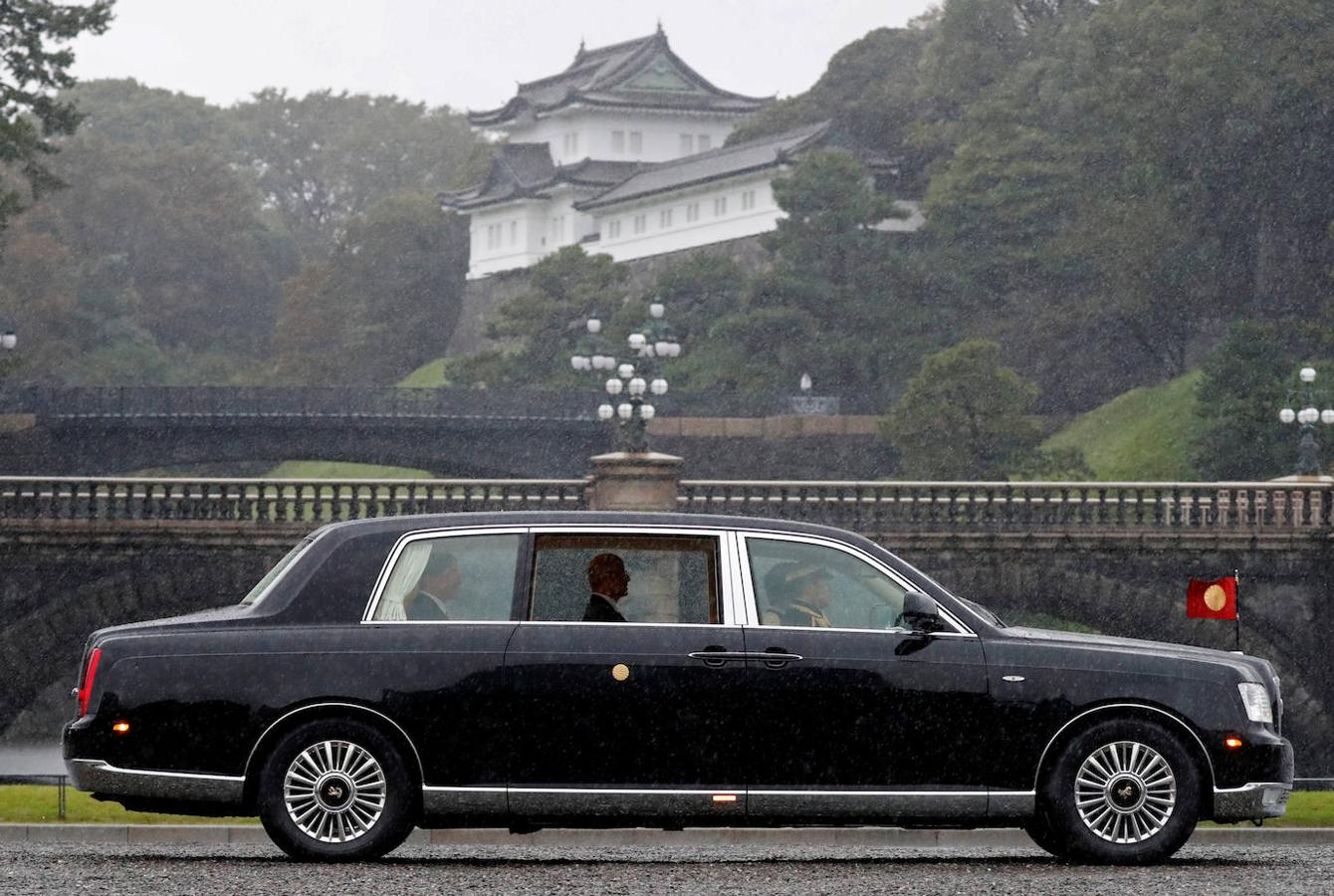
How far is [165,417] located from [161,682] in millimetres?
49864

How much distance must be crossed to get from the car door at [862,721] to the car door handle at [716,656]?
0.07 meters

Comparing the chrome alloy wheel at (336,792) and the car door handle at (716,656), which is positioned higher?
the car door handle at (716,656)

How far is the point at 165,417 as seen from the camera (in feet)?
194

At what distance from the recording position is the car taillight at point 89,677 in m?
10.5

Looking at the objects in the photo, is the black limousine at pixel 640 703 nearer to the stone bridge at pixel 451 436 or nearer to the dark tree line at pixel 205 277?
the stone bridge at pixel 451 436

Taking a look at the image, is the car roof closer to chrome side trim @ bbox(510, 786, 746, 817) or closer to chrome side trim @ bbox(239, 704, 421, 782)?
chrome side trim @ bbox(239, 704, 421, 782)

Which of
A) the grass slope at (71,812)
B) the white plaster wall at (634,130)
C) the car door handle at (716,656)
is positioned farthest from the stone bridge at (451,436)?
the car door handle at (716,656)

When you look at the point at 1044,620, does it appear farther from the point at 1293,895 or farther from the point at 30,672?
the point at 1293,895

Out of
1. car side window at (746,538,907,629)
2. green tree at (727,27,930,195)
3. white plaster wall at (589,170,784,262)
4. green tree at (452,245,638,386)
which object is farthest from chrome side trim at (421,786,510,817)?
green tree at (727,27,930,195)

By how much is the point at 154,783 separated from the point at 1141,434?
186 ft

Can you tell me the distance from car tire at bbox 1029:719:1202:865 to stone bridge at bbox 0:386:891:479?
5020cm

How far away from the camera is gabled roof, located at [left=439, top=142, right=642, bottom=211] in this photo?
96.2 meters

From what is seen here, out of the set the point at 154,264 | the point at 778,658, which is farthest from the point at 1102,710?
the point at 154,264

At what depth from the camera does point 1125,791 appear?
34.5ft
